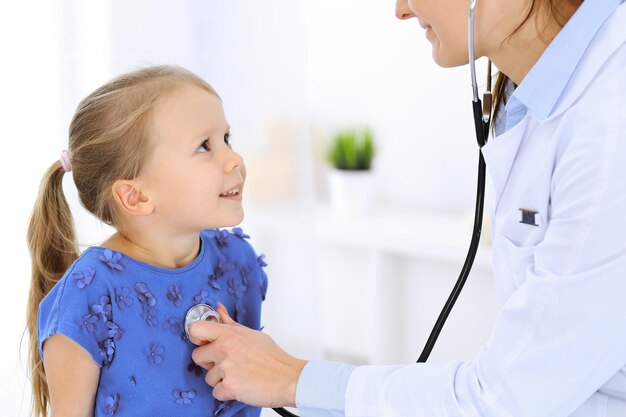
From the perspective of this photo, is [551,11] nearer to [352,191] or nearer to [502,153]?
[502,153]

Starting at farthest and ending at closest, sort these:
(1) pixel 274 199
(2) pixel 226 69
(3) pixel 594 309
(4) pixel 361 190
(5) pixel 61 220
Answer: (4) pixel 361 190, (1) pixel 274 199, (2) pixel 226 69, (5) pixel 61 220, (3) pixel 594 309

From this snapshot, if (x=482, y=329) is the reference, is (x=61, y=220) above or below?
above

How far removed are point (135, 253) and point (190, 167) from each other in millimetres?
170

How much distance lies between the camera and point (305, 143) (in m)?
1.89

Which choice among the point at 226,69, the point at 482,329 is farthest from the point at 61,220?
the point at 482,329

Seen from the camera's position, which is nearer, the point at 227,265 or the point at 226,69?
the point at 227,265

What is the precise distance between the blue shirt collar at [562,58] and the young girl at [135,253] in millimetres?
460

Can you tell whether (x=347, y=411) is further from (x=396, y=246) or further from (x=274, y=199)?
(x=396, y=246)

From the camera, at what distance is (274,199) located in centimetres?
182

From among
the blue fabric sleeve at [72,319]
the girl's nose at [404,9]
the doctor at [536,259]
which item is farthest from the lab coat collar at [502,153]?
the blue fabric sleeve at [72,319]

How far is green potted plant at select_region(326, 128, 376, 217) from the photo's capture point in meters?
2.74

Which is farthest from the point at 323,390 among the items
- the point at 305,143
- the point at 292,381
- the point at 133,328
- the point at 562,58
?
the point at 305,143

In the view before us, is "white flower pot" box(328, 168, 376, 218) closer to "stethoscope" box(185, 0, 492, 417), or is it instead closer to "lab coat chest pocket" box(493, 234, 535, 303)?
"stethoscope" box(185, 0, 492, 417)

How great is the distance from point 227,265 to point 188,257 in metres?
0.07
